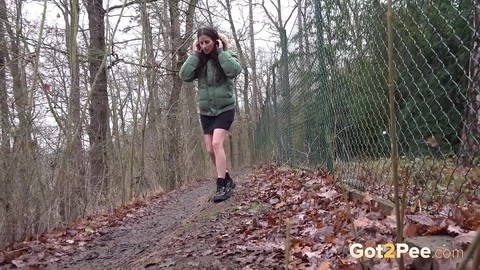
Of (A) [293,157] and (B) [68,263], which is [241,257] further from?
(A) [293,157]

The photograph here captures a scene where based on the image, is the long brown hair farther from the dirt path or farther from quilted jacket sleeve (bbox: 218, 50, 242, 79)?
the dirt path

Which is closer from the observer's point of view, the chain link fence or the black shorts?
the chain link fence

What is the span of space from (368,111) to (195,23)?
9983 millimetres

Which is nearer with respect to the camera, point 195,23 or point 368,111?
point 368,111

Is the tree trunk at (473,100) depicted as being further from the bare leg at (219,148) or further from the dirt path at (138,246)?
the bare leg at (219,148)

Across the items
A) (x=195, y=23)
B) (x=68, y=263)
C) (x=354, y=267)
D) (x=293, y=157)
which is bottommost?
(x=68, y=263)

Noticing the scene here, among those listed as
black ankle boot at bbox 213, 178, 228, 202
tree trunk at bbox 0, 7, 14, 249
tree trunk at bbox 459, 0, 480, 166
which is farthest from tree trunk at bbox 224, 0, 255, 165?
tree trunk at bbox 459, 0, 480, 166

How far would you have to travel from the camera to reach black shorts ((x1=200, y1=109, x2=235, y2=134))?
4.57 metres

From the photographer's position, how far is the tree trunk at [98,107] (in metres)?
8.57

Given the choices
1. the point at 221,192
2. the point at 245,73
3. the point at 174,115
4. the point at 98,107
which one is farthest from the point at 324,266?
the point at 245,73

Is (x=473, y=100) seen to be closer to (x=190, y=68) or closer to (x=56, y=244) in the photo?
(x=190, y=68)

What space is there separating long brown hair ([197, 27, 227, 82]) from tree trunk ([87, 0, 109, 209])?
427 centimetres

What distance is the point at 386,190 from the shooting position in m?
3.01

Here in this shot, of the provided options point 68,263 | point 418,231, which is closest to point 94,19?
point 68,263
